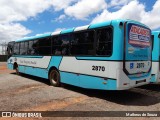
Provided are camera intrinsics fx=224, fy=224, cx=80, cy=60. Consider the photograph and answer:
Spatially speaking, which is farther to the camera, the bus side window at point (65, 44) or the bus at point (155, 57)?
the bus side window at point (65, 44)

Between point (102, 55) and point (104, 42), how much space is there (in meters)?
0.47

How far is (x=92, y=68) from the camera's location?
8570 millimetres

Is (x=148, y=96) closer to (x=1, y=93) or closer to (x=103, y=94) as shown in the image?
(x=103, y=94)

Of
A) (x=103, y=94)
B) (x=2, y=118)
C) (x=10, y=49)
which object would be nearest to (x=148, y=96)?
(x=103, y=94)

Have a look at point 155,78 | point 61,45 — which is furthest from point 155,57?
point 61,45

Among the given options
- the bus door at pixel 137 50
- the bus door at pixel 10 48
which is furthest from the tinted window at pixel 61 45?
the bus door at pixel 10 48

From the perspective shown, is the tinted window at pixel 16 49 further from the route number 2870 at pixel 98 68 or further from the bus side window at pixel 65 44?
the route number 2870 at pixel 98 68

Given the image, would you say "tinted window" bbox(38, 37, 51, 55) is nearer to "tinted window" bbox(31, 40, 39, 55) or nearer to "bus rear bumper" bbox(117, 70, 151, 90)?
"tinted window" bbox(31, 40, 39, 55)

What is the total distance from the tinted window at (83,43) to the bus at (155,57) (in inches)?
123

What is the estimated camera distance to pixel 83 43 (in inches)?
357

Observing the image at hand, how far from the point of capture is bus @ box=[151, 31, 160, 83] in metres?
9.88

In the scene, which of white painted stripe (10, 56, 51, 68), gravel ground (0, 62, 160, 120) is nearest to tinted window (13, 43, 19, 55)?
white painted stripe (10, 56, 51, 68)

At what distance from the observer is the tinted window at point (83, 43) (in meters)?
8.67

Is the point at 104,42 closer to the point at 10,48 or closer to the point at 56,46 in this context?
the point at 56,46
